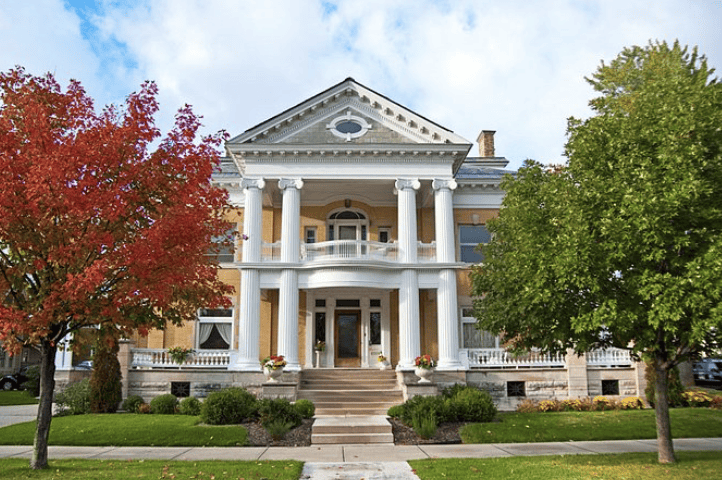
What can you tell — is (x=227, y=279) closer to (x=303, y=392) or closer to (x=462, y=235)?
(x=303, y=392)

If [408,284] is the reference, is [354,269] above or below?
above

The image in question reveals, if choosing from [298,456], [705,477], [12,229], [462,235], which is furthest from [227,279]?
[705,477]

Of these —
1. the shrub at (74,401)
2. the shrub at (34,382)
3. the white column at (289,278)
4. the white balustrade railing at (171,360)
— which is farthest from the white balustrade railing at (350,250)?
the shrub at (34,382)

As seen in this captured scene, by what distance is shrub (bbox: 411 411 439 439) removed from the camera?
15.1 m

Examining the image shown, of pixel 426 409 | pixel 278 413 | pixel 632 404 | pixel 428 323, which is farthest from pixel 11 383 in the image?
pixel 632 404

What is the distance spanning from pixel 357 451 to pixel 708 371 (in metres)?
24.6

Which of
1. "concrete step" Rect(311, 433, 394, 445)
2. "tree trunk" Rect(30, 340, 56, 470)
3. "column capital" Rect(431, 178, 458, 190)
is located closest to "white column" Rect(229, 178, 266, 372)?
"column capital" Rect(431, 178, 458, 190)

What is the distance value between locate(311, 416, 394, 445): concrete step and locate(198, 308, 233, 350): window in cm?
1001

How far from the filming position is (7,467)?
11023 millimetres

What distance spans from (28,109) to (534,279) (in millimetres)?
9701

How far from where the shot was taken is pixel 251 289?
22875 millimetres

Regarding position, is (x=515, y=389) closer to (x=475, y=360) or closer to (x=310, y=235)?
(x=475, y=360)

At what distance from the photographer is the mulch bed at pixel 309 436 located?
48.4ft

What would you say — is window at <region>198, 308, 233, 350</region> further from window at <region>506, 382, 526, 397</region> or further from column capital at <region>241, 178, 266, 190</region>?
window at <region>506, 382, 526, 397</region>
